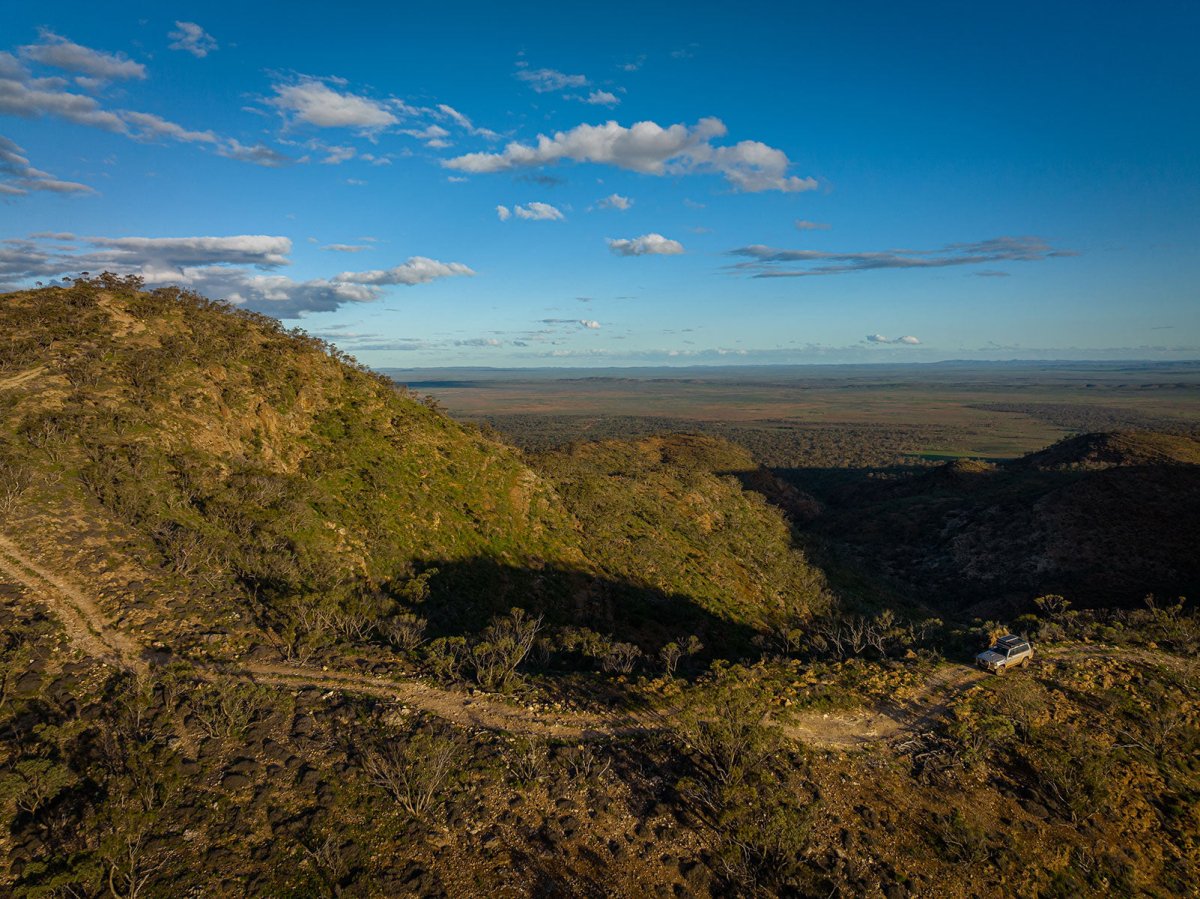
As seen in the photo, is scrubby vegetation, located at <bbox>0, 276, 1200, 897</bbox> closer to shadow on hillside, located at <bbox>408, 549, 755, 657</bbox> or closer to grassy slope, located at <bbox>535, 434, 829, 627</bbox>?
shadow on hillside, located at <bbox>408, 549, 755, 657</bbox>

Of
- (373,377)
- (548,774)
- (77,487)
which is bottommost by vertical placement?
(548,774)

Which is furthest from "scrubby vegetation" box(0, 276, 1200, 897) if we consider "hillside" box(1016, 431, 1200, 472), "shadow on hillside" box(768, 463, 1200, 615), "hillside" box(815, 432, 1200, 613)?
"hillside" box(1016, 431, 1200, 472)

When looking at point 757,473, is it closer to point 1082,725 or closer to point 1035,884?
point 1082,725

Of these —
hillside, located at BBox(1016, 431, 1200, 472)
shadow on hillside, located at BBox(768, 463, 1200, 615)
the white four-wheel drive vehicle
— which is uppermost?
hillside, located at BBox(1016, 431, 1200, 472)

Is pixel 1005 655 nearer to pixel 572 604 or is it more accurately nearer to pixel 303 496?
pixel 572 604

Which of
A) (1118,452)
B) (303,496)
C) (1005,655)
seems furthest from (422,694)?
(1118,452)

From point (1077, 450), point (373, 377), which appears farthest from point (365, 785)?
point (1077, 450)

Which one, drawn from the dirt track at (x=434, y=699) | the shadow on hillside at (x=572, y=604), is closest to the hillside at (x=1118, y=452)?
the shadow on hillside at (x=572, y=604)
